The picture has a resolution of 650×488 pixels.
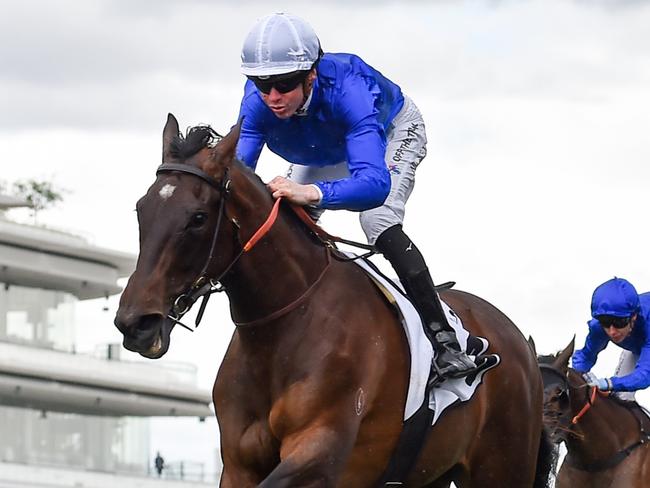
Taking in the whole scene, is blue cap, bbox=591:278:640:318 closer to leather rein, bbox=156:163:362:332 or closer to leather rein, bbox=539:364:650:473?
leather rein, bbox=539:364:650:473

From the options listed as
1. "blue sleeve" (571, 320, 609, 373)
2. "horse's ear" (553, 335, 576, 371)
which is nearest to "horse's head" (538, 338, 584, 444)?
"horse's ear" (553, 335, 576, 371)

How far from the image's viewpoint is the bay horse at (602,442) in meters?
15.2

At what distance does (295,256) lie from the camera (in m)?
9.44

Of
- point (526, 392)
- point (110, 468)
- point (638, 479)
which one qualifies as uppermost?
point (526, 392)

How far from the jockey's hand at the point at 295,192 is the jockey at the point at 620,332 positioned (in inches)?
234

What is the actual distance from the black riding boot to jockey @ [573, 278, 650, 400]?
494 cm

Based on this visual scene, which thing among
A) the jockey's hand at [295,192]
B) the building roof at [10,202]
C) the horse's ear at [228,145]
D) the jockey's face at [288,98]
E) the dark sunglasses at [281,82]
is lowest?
the jockey's hand at [295,192]

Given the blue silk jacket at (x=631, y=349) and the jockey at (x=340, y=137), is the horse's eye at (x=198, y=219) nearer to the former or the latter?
the jockey at (x=340, y=137)

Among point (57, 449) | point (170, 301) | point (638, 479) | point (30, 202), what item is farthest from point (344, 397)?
point (30, 202)

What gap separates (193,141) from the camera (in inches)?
355

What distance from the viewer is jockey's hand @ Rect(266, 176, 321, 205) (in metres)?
9.34

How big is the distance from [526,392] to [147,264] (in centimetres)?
324

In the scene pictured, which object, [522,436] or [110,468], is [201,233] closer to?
[522,436]

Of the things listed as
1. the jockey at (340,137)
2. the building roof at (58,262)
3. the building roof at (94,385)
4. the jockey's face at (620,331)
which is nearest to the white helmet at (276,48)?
the jockey at (340,137)
